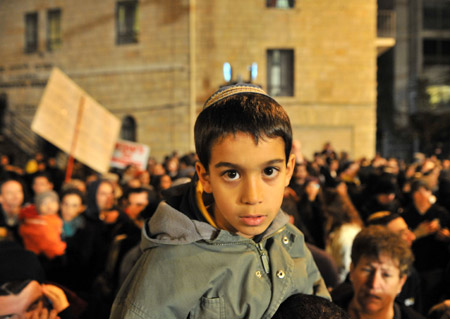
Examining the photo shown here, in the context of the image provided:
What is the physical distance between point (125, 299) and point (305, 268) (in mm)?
719

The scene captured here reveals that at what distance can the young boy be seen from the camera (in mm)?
1527

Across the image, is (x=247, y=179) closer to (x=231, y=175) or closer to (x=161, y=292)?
(x=231, y=175)

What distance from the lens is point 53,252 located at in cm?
412

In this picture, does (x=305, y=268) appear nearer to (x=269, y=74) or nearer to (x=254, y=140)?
(x=254, y=140)

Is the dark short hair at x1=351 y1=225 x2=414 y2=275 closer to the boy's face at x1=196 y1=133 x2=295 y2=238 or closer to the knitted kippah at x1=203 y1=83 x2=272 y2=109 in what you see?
the boy's face at x1=196 y1=133 x2=295 y2=238

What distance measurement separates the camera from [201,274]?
1.56 meters

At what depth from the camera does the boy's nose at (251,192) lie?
1.52 metres

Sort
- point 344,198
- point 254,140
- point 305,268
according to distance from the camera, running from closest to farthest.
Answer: point 254,140
point 305,268
point 344,198

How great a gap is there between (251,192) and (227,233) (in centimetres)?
21

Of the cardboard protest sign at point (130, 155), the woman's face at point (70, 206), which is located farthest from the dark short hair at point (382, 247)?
the cardboard protest sign at point (130, 155)

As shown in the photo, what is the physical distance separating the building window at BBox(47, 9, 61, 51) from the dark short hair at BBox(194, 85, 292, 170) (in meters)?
20.9

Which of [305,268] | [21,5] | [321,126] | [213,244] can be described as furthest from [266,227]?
[21,5]

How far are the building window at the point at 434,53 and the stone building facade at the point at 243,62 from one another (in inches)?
545

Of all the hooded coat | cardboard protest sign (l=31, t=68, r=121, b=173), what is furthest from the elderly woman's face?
cardboard protest sign (l=31, t=68, r=121, b=173)
